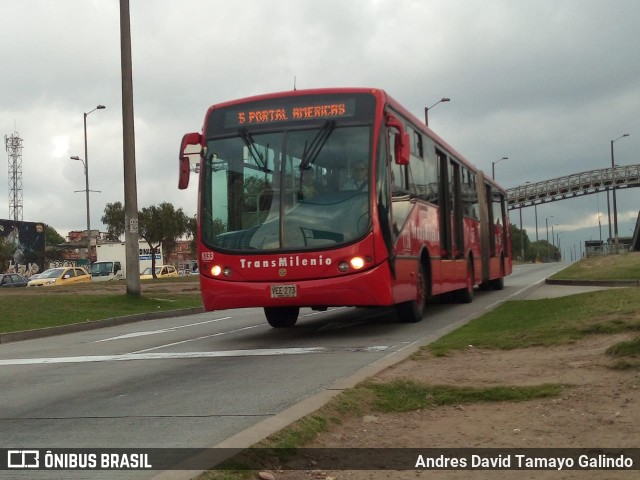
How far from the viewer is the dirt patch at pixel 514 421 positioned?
5055mm

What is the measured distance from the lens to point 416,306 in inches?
607

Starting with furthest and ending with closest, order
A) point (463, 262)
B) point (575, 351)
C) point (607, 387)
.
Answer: point (463, 262)
point (575, 351)
point (607, 387)

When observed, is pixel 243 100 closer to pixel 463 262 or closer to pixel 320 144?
pixel 320 144

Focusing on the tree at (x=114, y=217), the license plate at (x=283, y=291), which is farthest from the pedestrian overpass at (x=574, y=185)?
the license plate at (x=283, y=291)

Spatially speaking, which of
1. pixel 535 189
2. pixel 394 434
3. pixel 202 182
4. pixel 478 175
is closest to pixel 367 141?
pixel 202 182

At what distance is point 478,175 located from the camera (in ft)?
79.7

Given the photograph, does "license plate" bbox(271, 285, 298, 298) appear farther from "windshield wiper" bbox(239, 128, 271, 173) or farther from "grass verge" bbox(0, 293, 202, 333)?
"grass verge" bbox(0, 293, 202, 333)

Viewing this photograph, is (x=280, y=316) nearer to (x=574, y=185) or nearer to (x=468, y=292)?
(x=468, y=292)

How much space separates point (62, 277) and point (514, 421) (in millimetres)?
43010

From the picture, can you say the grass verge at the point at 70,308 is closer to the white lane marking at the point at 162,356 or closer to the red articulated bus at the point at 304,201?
the white lane marking at the point at 162,356

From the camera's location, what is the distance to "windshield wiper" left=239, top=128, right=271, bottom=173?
13227 millimetres

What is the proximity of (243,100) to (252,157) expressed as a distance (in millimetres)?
1117

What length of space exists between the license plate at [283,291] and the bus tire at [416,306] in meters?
3.10

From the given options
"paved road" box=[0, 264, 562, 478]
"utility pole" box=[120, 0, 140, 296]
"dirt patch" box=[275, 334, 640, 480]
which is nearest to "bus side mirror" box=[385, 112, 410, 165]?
"paved road" box=[0, 264, 562, 478]
